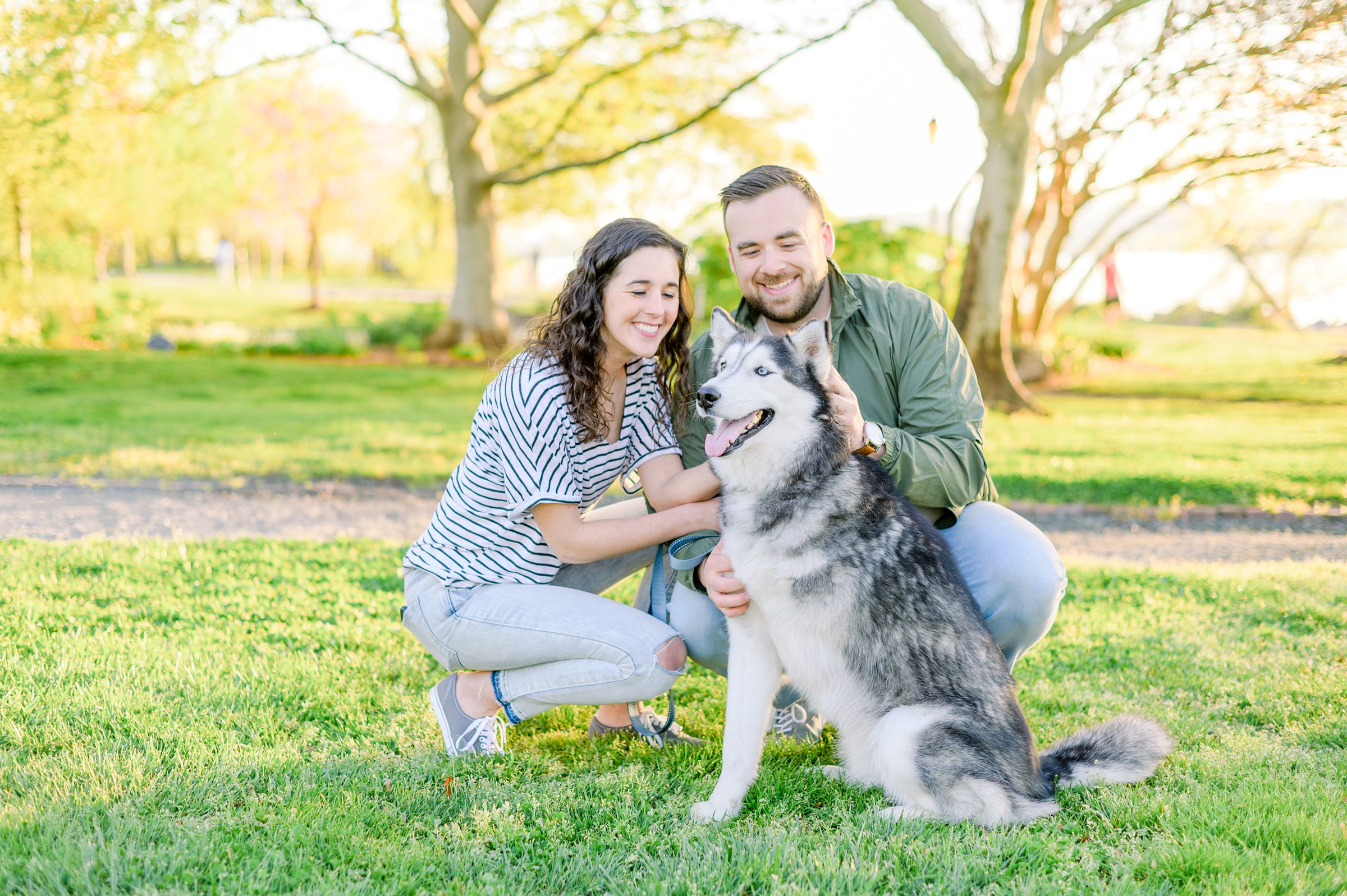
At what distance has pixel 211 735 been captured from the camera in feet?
11.7

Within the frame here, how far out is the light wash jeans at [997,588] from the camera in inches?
141

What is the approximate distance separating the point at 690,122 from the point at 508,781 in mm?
14043

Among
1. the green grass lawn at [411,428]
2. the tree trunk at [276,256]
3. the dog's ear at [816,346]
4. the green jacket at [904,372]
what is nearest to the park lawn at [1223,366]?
the green grass lawn at [411,428]

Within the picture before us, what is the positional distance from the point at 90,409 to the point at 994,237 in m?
12.3

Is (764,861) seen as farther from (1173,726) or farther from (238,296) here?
(238,296)

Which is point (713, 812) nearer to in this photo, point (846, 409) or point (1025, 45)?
point (846, 409)

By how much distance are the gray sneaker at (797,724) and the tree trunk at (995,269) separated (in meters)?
10.0

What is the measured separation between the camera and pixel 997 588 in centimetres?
360

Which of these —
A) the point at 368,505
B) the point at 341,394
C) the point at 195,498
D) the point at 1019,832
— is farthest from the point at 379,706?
the point at 341,394

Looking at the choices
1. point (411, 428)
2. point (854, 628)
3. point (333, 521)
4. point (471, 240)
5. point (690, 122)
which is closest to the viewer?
point (854, 628)

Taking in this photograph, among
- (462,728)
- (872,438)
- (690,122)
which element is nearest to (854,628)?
(872,438)

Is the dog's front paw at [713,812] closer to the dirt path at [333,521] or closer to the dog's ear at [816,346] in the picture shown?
the dog's ear at [816,346]

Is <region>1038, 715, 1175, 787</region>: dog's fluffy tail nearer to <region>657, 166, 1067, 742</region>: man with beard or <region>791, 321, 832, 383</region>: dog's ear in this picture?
<region>657, 166, 1067, 742</region>: man with beard

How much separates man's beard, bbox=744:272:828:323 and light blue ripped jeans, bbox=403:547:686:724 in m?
1.46
